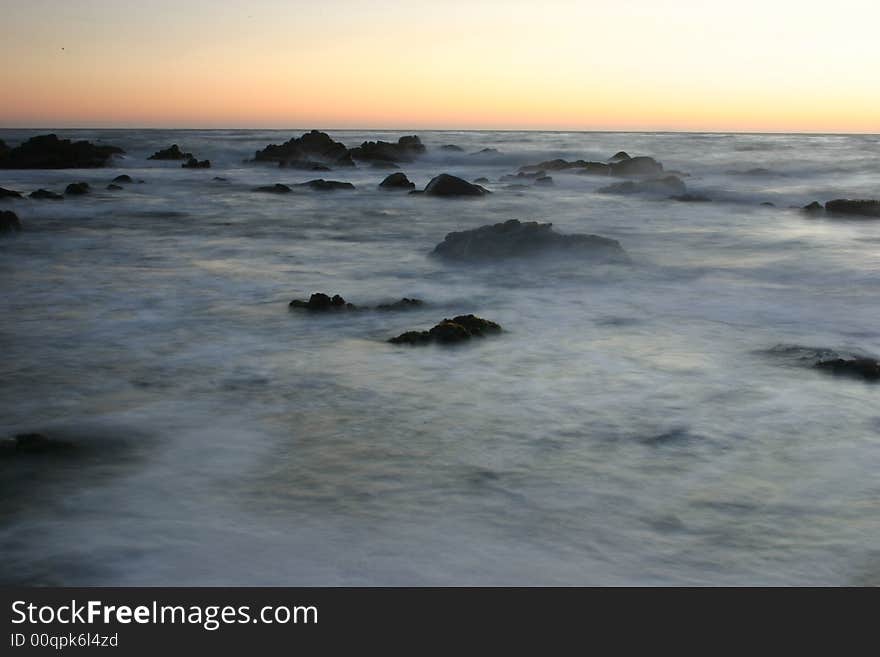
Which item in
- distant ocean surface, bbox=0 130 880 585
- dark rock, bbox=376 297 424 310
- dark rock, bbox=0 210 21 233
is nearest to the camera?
distant ocean surface, bbox=0 130 880 585

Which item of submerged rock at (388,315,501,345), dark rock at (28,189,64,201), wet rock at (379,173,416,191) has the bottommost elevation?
submerged rock at (388,315,501,345)

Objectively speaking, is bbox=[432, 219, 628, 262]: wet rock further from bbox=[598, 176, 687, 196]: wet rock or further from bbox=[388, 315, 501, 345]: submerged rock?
bbox=[598, 176, 687, 196]: wet rock

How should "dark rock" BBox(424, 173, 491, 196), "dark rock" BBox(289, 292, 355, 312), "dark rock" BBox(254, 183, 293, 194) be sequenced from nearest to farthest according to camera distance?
1. "dark rock" BBox(289, 292, 355, 312)
2. "dark rock" BBox(424, 173, 491, 196)
3. "dark rock" BBox(254, 183, 293, 194)

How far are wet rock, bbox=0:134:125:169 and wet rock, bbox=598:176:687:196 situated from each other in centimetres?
2356

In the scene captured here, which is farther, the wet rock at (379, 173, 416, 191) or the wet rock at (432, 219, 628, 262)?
the wet rock at (379, 173, 416, 191)

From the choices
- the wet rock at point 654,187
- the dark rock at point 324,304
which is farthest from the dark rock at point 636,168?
the dark rock at point 324,304

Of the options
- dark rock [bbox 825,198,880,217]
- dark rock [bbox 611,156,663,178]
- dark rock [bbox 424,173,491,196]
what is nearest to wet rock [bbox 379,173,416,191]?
dark rock [bbox 424,173,491,196]

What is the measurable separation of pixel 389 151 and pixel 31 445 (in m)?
45.2

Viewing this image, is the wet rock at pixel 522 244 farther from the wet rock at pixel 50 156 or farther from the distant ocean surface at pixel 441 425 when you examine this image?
the wet rock at pixel 50 156

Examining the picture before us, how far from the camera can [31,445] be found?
18.3ft

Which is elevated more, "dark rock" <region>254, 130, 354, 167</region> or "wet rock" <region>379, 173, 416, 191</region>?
"dark rock" <region>254, 130, 354, 167</region>

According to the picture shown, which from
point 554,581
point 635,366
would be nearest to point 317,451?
point 554,581

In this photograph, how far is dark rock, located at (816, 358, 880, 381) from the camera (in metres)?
7.11

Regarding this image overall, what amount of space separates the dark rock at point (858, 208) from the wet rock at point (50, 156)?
102ft
